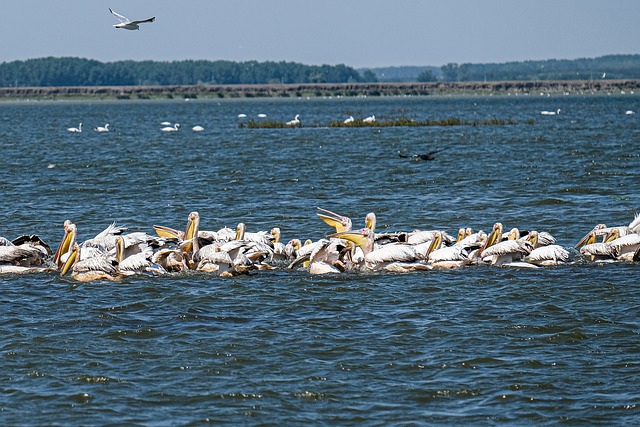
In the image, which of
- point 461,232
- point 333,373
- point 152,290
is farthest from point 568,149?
point 333,373

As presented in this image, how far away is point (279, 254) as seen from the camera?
47.0 feet

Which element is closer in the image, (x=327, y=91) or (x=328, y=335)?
(x=328, y=335)

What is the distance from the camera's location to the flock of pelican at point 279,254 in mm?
13367

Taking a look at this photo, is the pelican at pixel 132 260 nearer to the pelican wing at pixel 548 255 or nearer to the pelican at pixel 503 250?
the pelican at pixel 503 250

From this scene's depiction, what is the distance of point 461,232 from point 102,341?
20.2 feet

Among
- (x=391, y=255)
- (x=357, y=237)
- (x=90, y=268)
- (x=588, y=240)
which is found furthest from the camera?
(x=588, y=240)

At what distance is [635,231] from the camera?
1427cm

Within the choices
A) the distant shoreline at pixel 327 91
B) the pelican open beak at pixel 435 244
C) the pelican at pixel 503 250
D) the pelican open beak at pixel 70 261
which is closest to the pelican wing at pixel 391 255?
the pelican open beak at pixel 435 244

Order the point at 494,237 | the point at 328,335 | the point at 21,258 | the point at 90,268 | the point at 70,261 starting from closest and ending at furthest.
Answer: the point at 328,335 < the point at 90,268 < the point at 70,261 < the point at 21,258 < the point at 494,237

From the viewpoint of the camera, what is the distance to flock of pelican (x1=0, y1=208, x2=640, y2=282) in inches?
526

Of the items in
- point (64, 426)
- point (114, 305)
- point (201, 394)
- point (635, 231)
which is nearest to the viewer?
point (64, 426)

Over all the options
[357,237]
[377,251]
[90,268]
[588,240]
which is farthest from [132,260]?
[588,240]

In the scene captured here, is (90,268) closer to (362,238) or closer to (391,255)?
(362,238)

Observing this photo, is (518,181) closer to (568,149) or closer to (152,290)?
(568,149)
